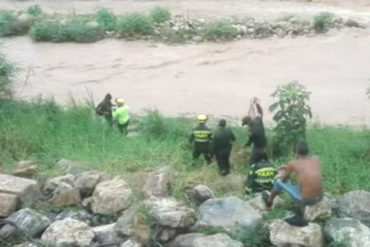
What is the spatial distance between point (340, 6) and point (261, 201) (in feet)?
47.2

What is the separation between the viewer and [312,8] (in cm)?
2647

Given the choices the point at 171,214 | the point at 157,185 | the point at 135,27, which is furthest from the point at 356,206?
the point at 135,27

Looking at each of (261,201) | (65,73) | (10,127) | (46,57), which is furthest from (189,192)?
(46,57)

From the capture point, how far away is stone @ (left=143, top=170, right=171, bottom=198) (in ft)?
45.1

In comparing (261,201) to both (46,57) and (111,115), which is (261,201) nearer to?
(111,115)

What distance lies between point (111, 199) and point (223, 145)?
6.92 ft

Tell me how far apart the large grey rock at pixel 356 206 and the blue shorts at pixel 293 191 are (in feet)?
2.84

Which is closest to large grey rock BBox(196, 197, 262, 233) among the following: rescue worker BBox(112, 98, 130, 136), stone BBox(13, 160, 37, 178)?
stone BBox(13, 160, 37, 178)

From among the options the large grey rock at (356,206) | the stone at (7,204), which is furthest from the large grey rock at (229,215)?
the stone at (7,204)

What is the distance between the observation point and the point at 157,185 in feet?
45.4

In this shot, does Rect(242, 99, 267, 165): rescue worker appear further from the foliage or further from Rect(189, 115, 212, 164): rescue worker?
the foliage

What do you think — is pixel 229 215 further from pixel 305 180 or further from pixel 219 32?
pixel 219 32

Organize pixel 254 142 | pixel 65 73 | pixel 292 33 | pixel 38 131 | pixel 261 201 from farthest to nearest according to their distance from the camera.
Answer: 1. pixel 292 33
2. pixel 65 73
3. pixel 38 131
4. pixel 254 142
5. pixel 261 201

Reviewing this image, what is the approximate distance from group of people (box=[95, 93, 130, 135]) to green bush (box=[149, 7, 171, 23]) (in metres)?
7.94
